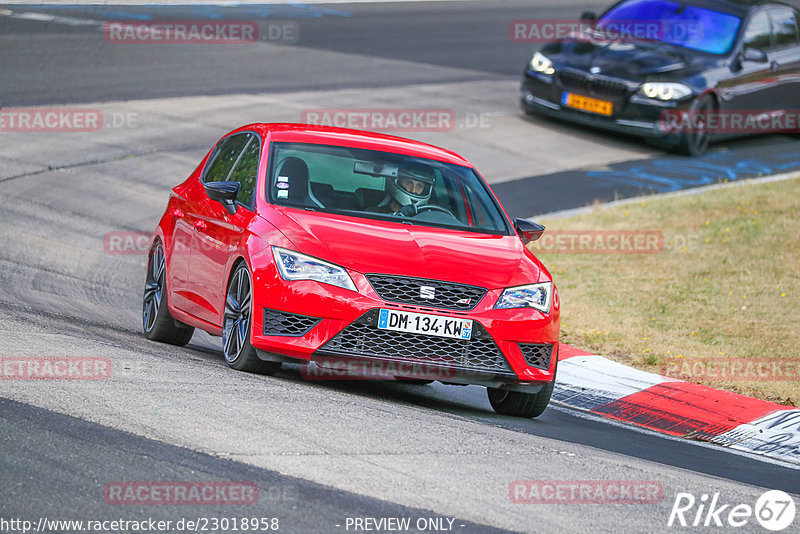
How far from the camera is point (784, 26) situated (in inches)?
806

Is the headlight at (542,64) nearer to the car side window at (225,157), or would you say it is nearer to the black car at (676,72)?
the black car at (676,72)

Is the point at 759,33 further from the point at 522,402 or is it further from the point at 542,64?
the point at 522,402

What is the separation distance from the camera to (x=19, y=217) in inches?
512

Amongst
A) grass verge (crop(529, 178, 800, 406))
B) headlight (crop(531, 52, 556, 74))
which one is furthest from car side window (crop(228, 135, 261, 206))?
headlight (crop(531, 52, 556, 74))

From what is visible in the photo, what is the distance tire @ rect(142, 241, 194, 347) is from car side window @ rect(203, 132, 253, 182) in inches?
26.6

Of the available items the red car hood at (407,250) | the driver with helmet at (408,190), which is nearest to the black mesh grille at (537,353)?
the red car hood at (407,250)

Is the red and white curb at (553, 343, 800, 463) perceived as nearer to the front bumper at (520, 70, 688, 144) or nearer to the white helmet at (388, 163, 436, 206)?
the white helmet at (388, 163, 436, 206)

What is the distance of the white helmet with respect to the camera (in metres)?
8.51

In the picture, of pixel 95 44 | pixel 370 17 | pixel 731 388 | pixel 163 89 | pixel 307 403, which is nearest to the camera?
pixel 307 403

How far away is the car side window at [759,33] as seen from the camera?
19.6m

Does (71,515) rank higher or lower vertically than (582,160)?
higher

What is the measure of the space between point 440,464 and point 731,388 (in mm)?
3928

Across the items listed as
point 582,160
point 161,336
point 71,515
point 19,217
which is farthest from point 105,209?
Answer: point 71,515

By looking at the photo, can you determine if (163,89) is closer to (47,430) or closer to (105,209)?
(105,209)
